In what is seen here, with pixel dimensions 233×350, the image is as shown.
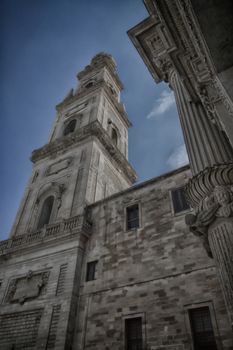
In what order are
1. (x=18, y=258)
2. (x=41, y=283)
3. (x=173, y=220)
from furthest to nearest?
1. (x=18, y=258)
2. (x=41, y=283)
3. (x=173, y=220)

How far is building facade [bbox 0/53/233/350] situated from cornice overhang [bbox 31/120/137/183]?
3.34m

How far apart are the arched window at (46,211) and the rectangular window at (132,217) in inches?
287

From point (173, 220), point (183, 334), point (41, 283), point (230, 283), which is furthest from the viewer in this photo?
point (41, 283)

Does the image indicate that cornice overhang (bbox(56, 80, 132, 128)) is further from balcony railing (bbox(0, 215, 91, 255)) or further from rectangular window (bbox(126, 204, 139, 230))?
balcony railing (bbox(0, 215, 91, 255))

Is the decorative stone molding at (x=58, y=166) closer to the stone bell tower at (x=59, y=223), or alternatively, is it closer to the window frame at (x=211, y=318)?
the stone bell tower at (x=59, y=223)

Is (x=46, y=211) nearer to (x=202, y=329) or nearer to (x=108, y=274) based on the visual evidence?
(x=108, y=274)

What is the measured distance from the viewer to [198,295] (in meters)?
10.3

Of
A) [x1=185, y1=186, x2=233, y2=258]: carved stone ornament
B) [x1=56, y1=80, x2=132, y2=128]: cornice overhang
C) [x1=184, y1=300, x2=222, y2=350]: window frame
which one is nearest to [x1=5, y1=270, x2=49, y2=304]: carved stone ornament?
[x1=184, y1=300, x2=222, y2=350]: window frame

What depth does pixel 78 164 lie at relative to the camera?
21.3 meters

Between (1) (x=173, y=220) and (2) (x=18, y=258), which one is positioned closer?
(1) (x=173, y=220)

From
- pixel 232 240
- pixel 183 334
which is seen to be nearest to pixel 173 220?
pixel 183 334

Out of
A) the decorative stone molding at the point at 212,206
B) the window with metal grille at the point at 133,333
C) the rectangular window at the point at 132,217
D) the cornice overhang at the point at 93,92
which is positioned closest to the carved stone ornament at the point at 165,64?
the decorative stone molding at the point at 212,206

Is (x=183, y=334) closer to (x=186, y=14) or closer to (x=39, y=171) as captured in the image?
(x=186, y=14)

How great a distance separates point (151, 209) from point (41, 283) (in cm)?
709
